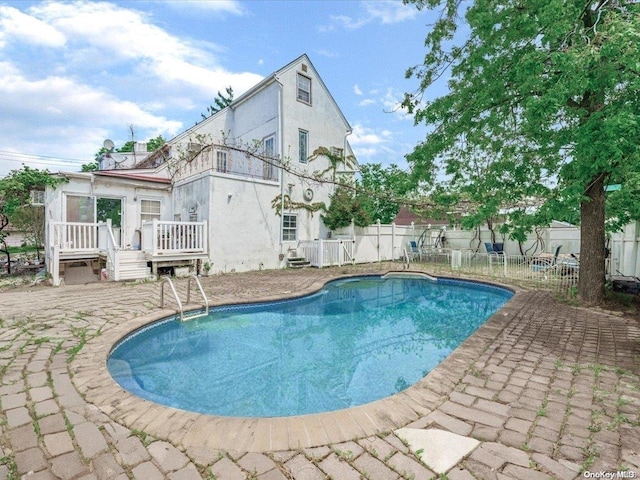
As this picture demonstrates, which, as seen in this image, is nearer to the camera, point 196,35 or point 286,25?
point 196,35

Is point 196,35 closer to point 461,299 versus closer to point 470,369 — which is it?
point 470,369

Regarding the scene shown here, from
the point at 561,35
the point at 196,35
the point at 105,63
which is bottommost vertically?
the point at 561,35

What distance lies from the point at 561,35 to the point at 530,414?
5940 millimetres

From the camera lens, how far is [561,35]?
523 centimetres

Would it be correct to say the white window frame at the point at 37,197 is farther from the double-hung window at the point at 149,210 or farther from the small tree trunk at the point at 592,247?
the small tree trunk at the point at 592,247

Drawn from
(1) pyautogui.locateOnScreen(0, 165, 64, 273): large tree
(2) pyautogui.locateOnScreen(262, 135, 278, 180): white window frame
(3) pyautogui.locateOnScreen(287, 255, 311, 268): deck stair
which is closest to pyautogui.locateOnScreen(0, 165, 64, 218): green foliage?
(1) pyautogui.locateOnScreen(0, 165, 64, 273): large tree

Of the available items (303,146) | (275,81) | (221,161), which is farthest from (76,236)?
(275,81)

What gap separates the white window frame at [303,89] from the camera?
14.5m

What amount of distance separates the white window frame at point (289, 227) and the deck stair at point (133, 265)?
553 cm

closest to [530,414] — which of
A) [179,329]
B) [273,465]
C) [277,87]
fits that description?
[273,465]

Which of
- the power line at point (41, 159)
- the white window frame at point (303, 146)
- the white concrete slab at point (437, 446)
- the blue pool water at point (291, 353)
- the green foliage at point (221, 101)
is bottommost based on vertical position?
the blue pool water at point (291, 353)

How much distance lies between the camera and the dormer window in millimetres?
14672

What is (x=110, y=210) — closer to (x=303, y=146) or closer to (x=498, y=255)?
(x=303, y=146)

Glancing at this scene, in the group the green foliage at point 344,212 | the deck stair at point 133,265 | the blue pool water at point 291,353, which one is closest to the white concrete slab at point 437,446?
the blue pool water at point 291,353
